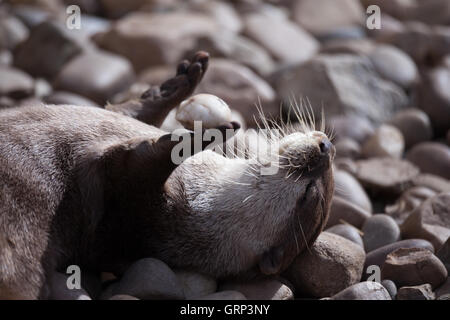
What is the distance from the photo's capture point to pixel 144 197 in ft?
11.8

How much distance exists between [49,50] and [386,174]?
169 inches

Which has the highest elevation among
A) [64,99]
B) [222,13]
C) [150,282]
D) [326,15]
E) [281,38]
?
[222,13]

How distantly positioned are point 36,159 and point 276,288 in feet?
4.36

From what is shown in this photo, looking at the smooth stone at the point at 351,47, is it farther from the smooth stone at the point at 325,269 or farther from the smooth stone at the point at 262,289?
the smooth stone at the point at 262,289

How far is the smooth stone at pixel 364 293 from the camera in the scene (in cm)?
337

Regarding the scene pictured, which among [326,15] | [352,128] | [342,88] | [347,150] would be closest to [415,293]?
[347,150]

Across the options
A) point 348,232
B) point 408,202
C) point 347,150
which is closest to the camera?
point 348,232

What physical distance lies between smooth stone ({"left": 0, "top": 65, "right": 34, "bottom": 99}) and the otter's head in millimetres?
4088

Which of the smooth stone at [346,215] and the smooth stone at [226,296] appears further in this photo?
the smooth stone at [346,215]

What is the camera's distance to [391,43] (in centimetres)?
915

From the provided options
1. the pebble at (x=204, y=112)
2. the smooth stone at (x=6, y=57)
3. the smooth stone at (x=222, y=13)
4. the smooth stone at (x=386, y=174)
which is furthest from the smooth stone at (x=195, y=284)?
the smooth stone at (x=222, y=13)

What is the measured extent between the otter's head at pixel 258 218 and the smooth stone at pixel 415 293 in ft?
1.68

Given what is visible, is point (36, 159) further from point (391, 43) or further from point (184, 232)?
point (391, 43)

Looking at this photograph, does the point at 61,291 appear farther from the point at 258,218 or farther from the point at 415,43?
the point at 415,43
